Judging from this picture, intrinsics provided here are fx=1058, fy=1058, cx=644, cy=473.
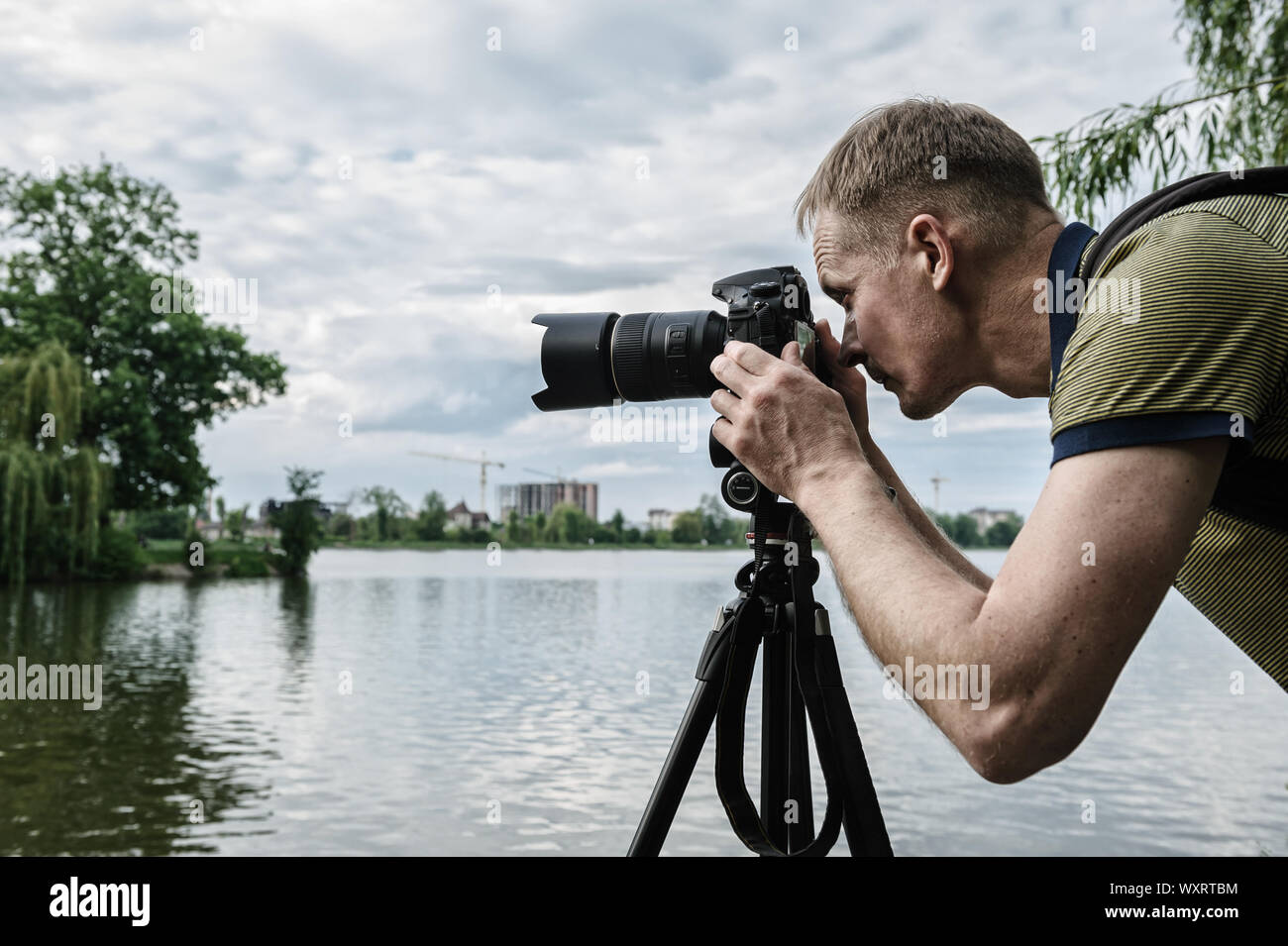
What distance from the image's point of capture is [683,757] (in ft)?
4.86

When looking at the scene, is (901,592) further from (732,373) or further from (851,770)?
(851,770)

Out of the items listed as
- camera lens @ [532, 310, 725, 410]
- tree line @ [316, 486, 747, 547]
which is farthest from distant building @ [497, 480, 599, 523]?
camera lens @ [532, 310, 725, 410]

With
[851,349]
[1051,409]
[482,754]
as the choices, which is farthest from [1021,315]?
[482,754]

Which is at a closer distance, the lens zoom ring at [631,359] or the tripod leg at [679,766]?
the tripod leg at [679,766]

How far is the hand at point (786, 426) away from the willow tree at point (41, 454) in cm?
2069

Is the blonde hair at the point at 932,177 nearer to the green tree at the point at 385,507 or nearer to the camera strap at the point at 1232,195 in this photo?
the camera strap at the point at 1232,195

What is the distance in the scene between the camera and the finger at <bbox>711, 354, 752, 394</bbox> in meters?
1.23

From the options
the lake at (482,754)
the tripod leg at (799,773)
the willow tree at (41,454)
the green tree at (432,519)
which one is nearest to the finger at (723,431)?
the tripod leg at (799,773)

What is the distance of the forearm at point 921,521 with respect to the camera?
56.7 inches

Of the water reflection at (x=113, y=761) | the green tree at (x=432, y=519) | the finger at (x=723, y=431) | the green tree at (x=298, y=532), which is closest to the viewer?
the finger at (x=723, y=431)
